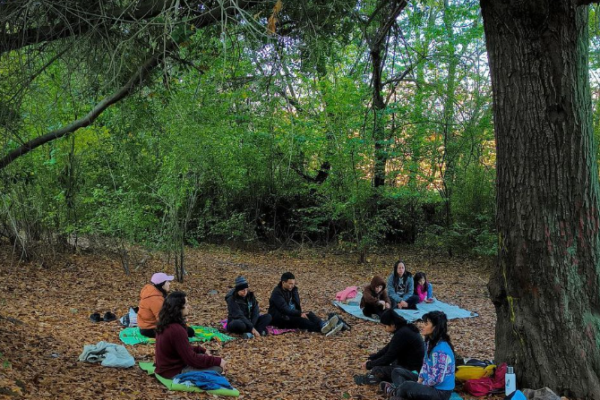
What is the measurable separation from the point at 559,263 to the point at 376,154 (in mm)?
9315

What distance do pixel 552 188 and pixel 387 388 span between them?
2300 mm

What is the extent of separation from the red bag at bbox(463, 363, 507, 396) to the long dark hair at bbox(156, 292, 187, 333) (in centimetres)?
273

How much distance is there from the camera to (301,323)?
7.50m

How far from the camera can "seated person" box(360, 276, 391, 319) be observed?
828 cm

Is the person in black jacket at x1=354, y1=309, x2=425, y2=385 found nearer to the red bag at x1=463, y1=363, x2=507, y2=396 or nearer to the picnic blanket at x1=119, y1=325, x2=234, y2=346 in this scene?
the red bag at x1=463, y1=363, x2=507, y2=396

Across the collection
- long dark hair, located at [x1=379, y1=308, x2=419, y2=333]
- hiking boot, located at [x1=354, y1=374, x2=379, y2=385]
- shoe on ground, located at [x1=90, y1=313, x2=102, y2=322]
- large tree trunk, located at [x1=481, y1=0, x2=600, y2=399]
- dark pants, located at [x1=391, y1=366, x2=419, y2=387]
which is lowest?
hiking boot, located at [x1=354, y1=374, x2=379, y2=385]

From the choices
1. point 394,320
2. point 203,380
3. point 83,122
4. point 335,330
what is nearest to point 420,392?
→ point 394,320

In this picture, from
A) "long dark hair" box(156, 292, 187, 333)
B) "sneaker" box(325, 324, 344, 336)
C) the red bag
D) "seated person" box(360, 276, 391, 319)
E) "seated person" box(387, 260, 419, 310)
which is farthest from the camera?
"seated person" box(387, 260, 419, 310)

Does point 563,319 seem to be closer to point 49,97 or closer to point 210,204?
point 49,97

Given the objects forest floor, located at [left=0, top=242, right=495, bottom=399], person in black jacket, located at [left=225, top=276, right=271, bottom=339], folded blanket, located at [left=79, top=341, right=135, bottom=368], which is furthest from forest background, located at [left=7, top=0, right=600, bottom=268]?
person in black jacket, located at [left=225, top=276, right=271, bottom=339]

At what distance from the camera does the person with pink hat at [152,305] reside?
6.61 metres

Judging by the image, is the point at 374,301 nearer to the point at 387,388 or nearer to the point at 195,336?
the point at 195,336

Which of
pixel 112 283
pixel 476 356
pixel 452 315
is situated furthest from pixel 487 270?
pixel 112 283

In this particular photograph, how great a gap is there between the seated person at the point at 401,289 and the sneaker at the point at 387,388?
384cm
